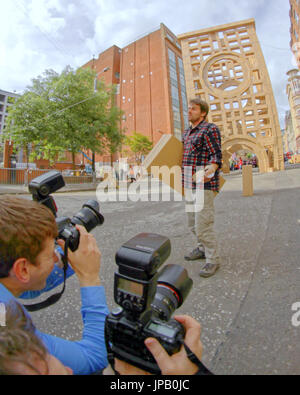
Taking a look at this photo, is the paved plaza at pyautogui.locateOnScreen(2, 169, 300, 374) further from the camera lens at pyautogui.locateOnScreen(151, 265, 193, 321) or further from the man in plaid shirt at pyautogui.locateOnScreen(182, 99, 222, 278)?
the camera lens at pyautogui.locateOnScreen(151, 265, 193, 321)

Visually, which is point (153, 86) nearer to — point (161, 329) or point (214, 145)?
point (214, 145)

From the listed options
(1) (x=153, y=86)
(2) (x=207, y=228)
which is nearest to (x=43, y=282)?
(2) (x=207, y=228)

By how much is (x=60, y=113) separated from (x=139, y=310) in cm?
1929

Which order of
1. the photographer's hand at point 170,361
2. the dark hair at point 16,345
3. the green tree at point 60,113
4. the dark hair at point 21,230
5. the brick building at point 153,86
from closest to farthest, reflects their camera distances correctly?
1. the dark hair at point 16,345
2. the photographer's hand at point 170,361
3. the dark hair at point 21,230
4. the green tree at point 60,113
5. the brick building at point 153,86

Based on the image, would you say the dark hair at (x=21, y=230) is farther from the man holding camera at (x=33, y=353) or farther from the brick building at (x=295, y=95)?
the brick building at (x=295, y=95)

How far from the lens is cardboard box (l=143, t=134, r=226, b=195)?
2377 millimetres

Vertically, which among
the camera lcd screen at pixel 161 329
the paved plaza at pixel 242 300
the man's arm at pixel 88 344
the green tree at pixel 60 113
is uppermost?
the green tree at pixel 60 113

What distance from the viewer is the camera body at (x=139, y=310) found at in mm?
624

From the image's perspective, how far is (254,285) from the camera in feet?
6.31

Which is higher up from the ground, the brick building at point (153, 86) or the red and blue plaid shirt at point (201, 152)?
the brick building at point (153, 86)

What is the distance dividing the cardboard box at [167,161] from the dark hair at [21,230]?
164 cm

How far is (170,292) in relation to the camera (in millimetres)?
833

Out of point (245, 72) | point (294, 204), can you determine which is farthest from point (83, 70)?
point (294, 204)

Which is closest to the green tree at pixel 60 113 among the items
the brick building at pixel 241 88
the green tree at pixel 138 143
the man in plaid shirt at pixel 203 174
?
the brick building at pixel 241 88
